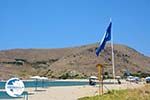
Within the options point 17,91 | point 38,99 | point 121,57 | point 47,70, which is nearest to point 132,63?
point 121,57

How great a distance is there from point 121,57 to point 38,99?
162823mm

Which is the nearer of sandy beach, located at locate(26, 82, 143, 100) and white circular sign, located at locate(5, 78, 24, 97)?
white circular sign, located at locate(5, 78, 24, 97)

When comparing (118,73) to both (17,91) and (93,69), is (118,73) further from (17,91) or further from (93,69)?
(17,91)

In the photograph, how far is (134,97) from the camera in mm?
19297

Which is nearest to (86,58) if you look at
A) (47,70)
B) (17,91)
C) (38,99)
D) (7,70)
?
(47,70)

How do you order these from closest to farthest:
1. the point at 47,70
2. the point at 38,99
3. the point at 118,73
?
the point at 38,99, the point at 118,73, the point at 47,70

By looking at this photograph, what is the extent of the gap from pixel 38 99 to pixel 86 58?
16263 cm

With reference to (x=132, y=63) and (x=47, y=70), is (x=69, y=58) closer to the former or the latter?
(x=47, y=70)

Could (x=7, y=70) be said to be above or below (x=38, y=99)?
above

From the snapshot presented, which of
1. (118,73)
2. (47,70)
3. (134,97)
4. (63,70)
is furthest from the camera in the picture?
(47,70)

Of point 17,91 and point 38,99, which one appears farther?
point 38,99

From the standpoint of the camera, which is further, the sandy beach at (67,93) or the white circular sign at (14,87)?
the sandy beach at (67,93)

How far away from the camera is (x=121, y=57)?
189250mm

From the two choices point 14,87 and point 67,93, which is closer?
point 14,87
